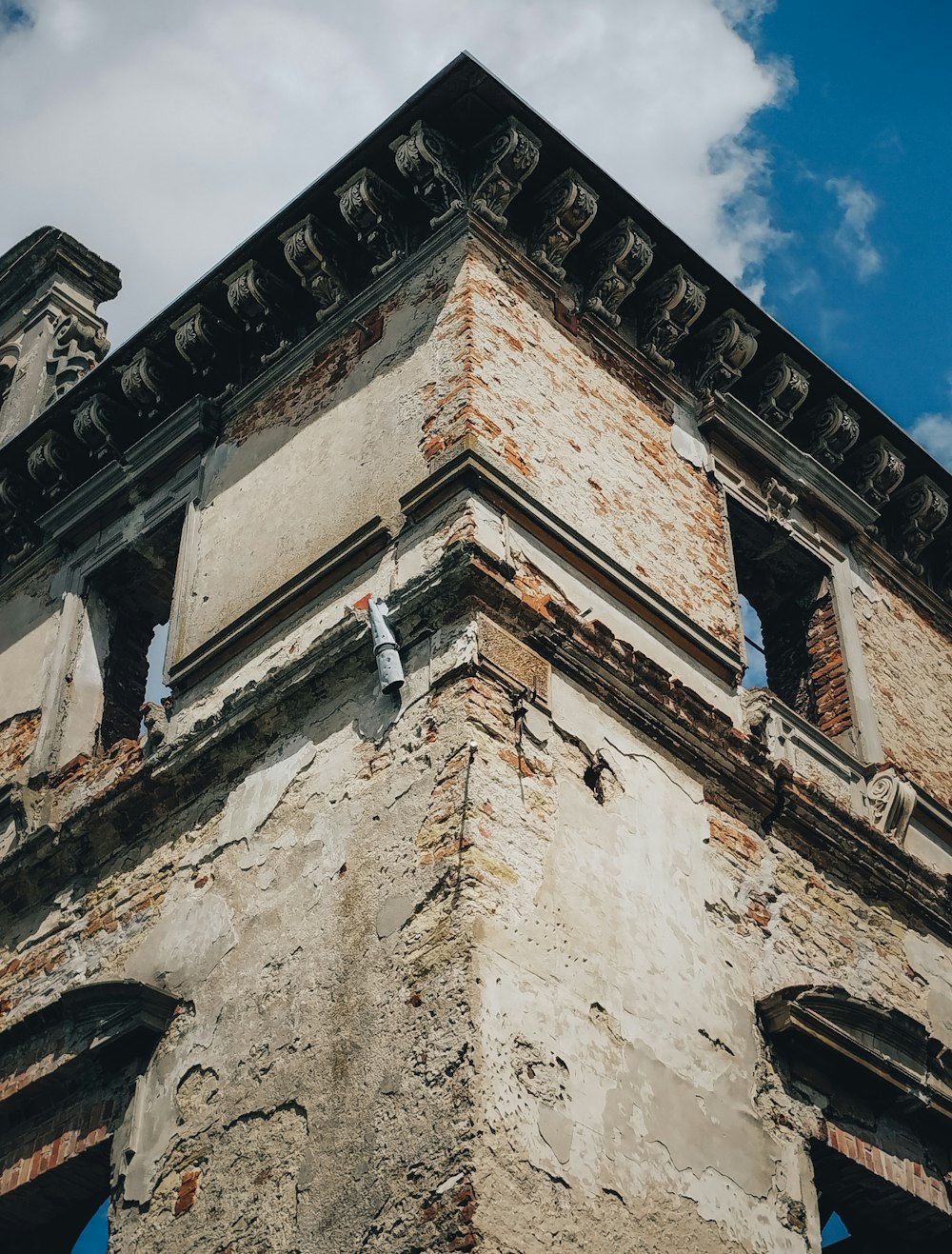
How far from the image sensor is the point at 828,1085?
7.52 metres

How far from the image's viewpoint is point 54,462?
1104 centimetres

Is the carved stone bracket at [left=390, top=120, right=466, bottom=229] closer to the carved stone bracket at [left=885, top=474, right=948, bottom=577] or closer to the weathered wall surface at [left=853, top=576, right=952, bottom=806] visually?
the weathered wall surface at [left=853, top=576, right=952, bottom=806]

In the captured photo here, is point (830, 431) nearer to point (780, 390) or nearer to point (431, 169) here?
point (780, 390)

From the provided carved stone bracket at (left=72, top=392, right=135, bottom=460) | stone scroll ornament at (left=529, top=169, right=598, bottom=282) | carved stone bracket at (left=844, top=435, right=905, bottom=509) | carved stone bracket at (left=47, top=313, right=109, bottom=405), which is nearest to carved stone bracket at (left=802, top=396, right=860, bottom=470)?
carved stone bracket at (left=844, top=435, right=905, bottom=509)

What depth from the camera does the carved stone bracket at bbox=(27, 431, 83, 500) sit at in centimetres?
1105

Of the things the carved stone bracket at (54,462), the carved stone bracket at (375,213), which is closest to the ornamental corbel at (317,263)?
the carved stone bracket at (375,213)

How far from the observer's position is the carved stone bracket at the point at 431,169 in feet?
30.9

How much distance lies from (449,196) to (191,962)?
180 inches

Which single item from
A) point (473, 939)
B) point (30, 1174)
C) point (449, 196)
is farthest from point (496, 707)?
point (449, 196)

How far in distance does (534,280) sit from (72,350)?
5.70 m

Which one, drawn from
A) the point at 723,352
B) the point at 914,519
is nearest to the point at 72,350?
the point at 723,352

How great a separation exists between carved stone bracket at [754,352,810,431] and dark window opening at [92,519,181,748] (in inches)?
149

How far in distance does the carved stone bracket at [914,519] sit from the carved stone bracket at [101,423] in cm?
521

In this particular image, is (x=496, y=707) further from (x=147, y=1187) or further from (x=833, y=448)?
(x=833, y=448)
